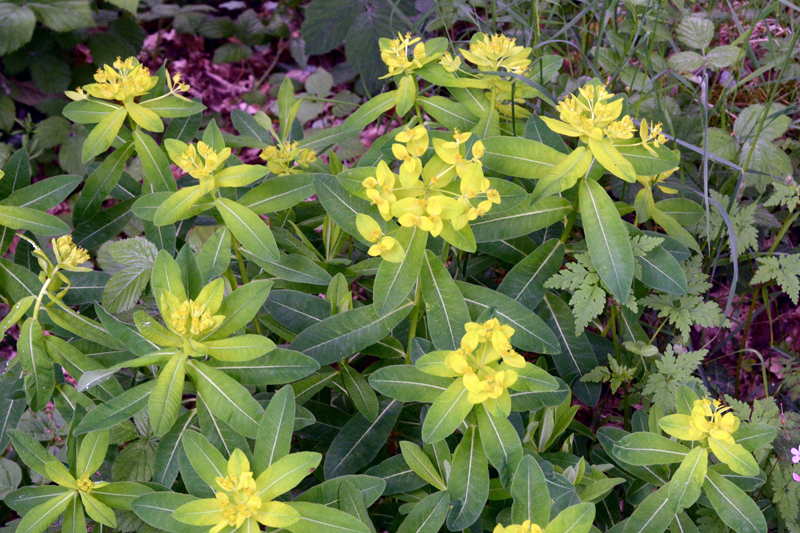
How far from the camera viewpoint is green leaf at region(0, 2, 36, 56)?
295 cm

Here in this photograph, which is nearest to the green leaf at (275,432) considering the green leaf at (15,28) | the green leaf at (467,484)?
the green leaf at (467,484)

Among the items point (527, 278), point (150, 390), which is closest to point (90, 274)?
point (150, 390)

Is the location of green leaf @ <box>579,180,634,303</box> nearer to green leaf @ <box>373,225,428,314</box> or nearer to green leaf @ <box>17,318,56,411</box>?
green leaf @ <box>373,225,428,314</box>

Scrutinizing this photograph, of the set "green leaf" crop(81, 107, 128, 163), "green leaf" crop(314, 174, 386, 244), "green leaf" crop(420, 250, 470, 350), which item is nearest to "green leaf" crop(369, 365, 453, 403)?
"green leaf" crop(420, 250, 470, 350)

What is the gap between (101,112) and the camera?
1.68 metres

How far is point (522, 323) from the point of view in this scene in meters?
1.49

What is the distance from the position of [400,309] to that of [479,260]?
0.53 metres

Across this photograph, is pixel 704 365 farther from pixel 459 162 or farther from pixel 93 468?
pixel 93 468

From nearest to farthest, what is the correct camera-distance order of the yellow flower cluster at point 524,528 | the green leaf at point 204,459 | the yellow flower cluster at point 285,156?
the yellow flower cluster at point 524,528 < the green leaf at point 204,459 < the yellow flower cluster at point 285,156

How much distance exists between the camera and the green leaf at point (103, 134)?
1.62 meters

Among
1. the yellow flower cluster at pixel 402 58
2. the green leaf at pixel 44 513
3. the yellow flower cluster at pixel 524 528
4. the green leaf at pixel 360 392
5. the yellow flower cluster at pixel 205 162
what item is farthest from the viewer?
the yellow flower cluster at pixel 402 58

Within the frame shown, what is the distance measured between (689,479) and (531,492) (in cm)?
35

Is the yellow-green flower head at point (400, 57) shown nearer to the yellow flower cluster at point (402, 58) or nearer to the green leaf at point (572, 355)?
the yellow flower cluster at point (402, 58)

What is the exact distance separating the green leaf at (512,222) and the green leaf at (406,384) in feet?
1.32
